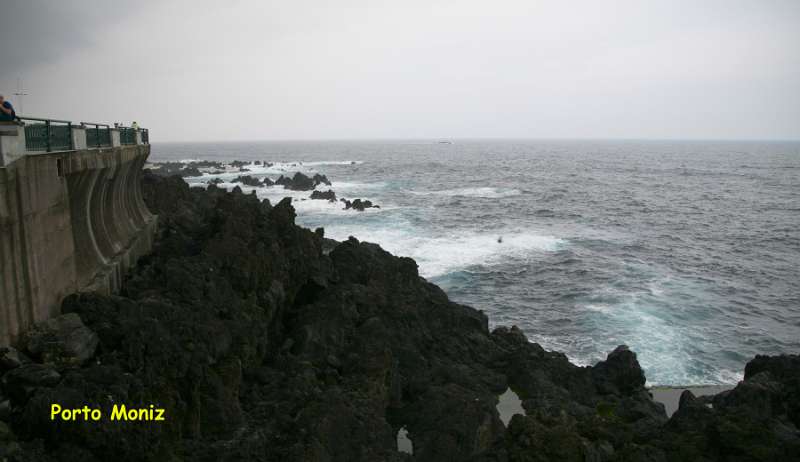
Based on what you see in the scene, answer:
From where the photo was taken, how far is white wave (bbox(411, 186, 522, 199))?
6676 cm

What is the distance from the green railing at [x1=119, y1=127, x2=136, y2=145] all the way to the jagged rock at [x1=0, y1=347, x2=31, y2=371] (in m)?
10.8

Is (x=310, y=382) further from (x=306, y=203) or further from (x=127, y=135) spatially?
(x=306, y=203)

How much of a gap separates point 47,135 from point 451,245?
2813cm

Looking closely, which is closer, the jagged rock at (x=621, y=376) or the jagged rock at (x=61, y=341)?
the jagged rock at (x=61, y=341)

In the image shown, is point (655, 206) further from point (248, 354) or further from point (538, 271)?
point (248, 354)

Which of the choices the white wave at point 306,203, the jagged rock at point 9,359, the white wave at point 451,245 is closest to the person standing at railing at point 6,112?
the jagged rock at point 9,359

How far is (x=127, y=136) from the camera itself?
19.2 m

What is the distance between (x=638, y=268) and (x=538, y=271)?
662cm

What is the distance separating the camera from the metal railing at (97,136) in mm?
14109

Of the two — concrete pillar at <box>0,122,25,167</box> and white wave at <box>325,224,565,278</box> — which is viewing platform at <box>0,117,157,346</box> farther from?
white wave at <box>325,224,565,278</box>

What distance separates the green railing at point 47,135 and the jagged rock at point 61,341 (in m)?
3.47

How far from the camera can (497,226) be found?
45094 millimetres

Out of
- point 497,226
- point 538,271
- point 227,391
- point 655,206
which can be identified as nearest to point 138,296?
point 227,391

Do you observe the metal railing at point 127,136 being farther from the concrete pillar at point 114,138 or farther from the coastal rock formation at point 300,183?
the coastal rock formation at point 300,183
